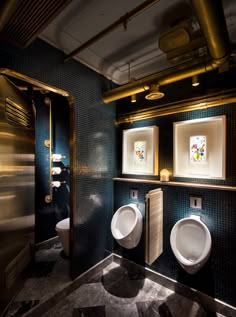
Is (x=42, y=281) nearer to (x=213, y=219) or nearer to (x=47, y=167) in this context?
(x=47, y=167)

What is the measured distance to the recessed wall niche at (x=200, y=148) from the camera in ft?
5.69

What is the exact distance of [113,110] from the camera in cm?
250

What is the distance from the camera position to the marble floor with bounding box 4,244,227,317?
1.60 metres

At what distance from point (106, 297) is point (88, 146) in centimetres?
170

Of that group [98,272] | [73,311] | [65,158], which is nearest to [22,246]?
[73,311]

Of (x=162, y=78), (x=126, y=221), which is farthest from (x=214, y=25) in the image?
(x=126, y=221)

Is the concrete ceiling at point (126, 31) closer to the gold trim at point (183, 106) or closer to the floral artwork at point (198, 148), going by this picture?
the gold trim at point (183, 106)

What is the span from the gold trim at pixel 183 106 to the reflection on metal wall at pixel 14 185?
129 cm

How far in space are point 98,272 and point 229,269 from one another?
59.8 inches

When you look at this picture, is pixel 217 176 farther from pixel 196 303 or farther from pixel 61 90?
pixel 61 90

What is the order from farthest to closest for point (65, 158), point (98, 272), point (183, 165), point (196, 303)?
point (65, 158) → point (98, 272) → point (183, 165) → point (196, 303)

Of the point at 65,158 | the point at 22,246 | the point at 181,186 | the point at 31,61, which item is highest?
the point at 31,61

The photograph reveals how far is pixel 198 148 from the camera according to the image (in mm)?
1886

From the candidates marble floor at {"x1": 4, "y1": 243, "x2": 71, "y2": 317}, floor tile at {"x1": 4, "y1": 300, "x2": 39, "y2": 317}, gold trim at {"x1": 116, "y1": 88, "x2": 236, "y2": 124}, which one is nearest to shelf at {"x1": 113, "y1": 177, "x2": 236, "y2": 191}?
gold trim at {"x1": 116, "y1": 88, "x2": 236, "y2": 124}
